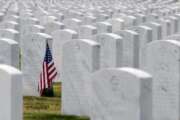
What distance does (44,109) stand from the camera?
10.2 metres

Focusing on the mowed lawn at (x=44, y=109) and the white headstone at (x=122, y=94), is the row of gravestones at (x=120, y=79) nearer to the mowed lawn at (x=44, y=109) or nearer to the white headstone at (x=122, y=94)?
the white headstone at (x=122, y=94)

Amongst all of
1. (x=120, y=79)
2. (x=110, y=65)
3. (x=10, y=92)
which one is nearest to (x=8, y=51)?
(x=110, y=65)

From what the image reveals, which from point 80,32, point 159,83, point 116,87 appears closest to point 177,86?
point 159,83

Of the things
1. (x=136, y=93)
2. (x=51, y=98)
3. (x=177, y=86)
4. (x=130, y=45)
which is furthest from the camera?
(x=130, y=45)

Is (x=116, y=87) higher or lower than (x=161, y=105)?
higher

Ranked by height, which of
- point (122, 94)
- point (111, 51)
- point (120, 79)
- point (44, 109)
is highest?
point (120, 79)

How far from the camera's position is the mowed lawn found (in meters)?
9.41

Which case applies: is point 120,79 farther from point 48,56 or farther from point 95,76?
point 48,56

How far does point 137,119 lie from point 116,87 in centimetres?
40

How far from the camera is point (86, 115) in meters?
9.28

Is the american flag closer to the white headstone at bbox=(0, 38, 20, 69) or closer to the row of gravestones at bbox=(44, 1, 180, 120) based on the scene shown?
the row of gravestones at bbox=(44, 1, 180, 120)

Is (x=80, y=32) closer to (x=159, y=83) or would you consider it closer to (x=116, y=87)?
(x=159, y=83)

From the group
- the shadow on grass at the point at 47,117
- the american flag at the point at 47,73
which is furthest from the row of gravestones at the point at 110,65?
the american flag at the point at 47,73

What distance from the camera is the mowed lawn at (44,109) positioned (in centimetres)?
941
